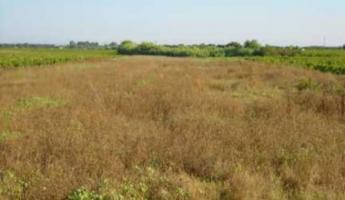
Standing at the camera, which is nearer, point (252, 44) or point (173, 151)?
point (173, 151)

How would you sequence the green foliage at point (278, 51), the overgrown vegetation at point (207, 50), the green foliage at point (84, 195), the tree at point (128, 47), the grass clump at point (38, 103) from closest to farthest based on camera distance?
the green foliage at point (84, 195)
the grass clump at point (38, 103)
the green foliage at point (278, 51)
the overgrown vegetation at point (207, 50)
the tree at point (128, 47)

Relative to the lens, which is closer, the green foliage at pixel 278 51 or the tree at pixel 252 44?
the green foliage at pixel 278 51

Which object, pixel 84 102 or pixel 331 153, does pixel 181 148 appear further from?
pixel 84 102

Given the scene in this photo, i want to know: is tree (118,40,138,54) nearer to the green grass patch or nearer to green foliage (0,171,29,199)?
the green grass patch

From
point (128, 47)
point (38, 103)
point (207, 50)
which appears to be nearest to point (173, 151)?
point (38, 103)

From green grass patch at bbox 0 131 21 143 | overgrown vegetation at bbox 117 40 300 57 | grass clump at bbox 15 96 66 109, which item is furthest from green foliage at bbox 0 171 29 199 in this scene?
overgrown vegetation at bbox 117 40 300 57

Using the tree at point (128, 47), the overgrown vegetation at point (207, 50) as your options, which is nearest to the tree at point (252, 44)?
the overgrown vegetation at point (207, 50)

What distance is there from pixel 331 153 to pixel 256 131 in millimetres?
1546

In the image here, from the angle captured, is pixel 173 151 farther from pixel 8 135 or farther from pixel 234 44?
pixel 234 44

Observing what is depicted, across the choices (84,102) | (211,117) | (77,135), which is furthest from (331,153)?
(84,102)

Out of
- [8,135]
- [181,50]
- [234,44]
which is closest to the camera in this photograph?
[8,135]

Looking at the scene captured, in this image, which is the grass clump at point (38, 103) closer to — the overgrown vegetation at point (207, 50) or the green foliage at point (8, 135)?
the green foliage at point (8, 135)

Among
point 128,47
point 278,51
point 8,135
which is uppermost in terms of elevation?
point 128,47

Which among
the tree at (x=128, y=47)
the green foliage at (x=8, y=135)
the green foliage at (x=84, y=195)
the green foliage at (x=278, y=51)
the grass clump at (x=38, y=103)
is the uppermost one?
the tree at (x=128, y=47)
